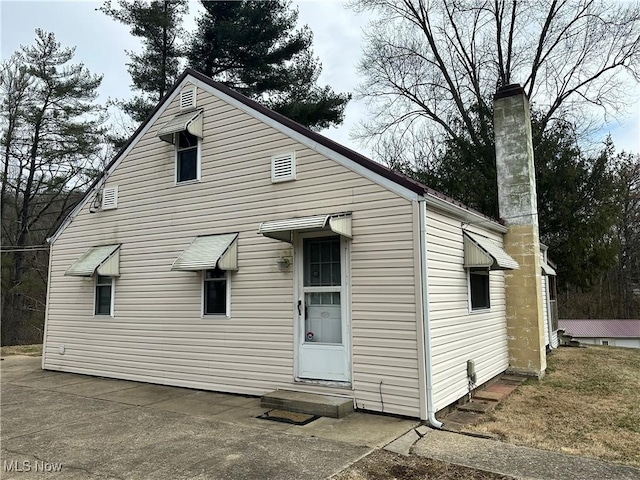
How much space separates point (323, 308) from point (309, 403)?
4.39 feet

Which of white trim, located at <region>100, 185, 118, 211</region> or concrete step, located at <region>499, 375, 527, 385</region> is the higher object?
white trim, located at <region>100, 185, 118, 211</region>

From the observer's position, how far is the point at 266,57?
54.6 ft

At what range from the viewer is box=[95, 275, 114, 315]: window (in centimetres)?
903

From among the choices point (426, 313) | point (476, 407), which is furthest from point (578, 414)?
point (426, 313)

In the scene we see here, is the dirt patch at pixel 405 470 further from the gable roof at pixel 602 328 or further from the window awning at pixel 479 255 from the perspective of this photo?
the gable roof at pixel 602 328

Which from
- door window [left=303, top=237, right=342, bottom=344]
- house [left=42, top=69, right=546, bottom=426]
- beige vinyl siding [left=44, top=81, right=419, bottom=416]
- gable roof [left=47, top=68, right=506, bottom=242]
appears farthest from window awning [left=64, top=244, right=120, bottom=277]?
door window [left=303, top=237, right=342, bottom=344]

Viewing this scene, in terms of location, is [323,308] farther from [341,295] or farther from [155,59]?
[155,59]

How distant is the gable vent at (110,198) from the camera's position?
923cm

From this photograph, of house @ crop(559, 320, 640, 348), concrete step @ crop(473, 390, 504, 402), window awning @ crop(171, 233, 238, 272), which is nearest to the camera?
concrete step @ crop(473, 390, 504, 402)

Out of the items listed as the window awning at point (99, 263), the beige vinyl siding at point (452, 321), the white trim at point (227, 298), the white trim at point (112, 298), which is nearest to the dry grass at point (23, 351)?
the white trim at point (112, 298)

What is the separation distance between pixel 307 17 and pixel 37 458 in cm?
1669

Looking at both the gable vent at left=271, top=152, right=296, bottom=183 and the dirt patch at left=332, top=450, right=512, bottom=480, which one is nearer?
the dirt patch at left=332, top=450, right=512, bottom=480

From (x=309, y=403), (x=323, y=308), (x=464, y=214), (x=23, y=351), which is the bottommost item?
(x=23, y=351)

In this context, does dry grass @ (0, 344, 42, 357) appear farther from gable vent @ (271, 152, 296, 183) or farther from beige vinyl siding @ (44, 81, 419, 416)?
gable vent @ (271, 152, 296, 183)
